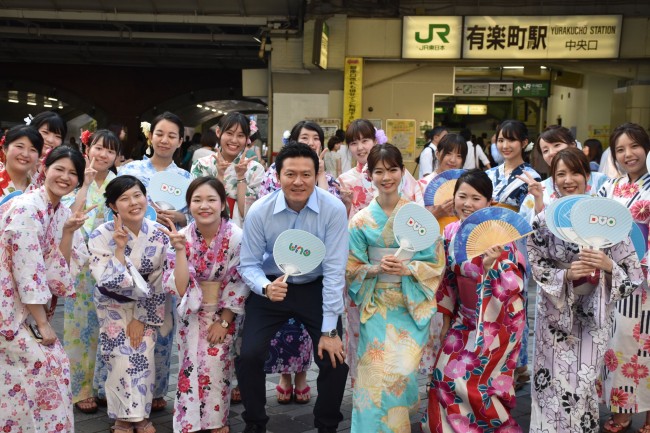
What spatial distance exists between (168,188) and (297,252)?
119 cm

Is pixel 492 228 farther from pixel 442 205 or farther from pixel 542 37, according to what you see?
pixel 542 37

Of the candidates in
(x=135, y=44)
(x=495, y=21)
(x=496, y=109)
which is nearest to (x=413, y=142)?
(x=495, y=21)

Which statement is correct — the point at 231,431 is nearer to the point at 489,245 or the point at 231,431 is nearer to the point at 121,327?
the point at 121,327

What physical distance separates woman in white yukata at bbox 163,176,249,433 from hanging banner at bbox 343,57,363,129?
28.7 feet

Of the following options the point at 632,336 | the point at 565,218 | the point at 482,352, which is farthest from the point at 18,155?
the point at 632,336

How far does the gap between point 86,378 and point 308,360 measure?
1.36 metres

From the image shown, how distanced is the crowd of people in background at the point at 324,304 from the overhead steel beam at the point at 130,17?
9.41 meters

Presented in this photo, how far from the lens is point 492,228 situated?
3.38m

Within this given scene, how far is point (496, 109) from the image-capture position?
1784 centimetres

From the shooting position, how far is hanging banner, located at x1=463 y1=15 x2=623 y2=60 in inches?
460

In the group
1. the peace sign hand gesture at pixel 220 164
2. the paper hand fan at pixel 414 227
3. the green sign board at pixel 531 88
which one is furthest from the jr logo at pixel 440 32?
the paper hand fan at pixel 414 227

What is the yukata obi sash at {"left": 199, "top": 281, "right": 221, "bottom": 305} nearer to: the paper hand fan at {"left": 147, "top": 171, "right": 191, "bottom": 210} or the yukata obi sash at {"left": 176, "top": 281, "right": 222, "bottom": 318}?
the yukata obi sash at {"left": 176, "top": 281, "right": 222, "bottom": 318}

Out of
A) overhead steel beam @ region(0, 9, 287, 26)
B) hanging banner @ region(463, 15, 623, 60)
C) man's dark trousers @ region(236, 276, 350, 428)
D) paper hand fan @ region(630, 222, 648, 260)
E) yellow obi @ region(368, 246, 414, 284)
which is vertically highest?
overhead steel beam @ region(0, 9, 287, 26)

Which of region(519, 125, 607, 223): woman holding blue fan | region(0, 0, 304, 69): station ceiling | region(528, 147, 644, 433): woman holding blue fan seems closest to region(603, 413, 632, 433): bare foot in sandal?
region(528, 147, 644, 433): woman holding blue fan
